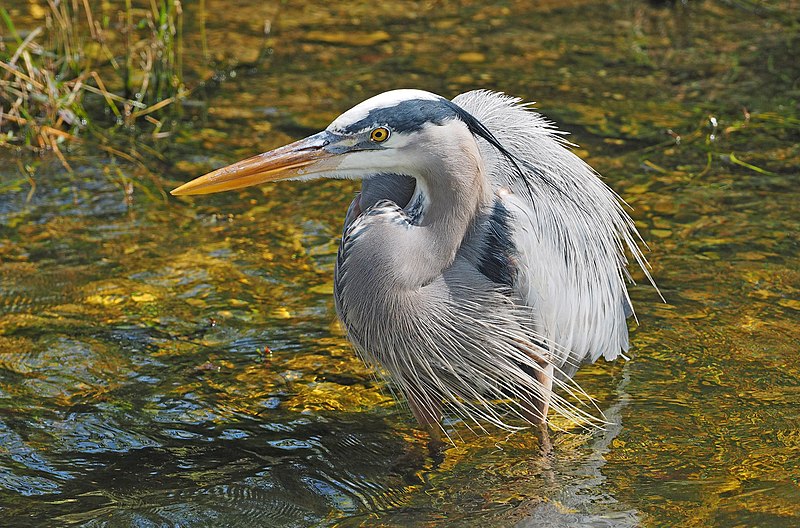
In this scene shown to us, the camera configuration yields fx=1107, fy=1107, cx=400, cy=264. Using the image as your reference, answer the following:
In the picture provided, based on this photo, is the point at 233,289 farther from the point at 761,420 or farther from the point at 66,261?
the point at 761,420

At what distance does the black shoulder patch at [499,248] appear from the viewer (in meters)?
3.73

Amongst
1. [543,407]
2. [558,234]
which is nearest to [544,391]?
[543,407]

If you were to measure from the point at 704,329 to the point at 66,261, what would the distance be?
9.75ft

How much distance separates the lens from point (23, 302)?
4977 millimetres

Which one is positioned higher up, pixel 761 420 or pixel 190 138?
pixel 190 138

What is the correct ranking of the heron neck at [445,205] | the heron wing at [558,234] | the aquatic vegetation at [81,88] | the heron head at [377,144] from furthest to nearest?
1. the aquatic vegetation at [81,88]
2. the heron wing at [558,234]
3. the heron neck at [445,205]
4. the heron head at [377,144]

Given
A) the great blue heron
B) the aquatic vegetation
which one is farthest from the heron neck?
the aquatic vegetation

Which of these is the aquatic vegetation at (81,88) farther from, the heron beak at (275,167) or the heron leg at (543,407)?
the heron leg at (543,407)

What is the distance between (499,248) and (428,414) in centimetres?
72

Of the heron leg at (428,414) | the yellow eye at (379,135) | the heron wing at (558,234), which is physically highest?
the yellow eye at (379,135)

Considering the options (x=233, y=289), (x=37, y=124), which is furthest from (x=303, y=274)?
(x=37, y=124)

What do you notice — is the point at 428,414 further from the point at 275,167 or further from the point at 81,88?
the point at 81,88

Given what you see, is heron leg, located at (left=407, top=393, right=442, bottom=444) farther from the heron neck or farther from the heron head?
the heron head

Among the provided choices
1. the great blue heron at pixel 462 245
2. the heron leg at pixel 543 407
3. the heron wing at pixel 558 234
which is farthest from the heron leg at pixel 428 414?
the heron wing at pixel 558 234
